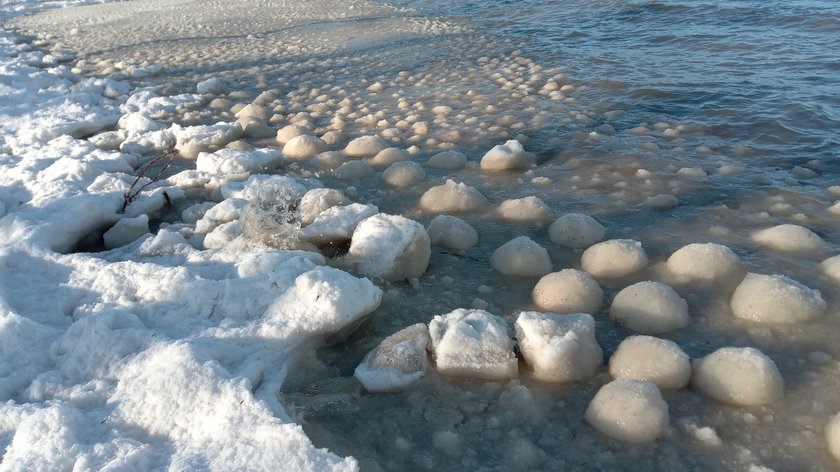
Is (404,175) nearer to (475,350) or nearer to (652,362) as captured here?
(475,350)

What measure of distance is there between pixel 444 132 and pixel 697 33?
3691 millimetres

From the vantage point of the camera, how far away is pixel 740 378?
5.82ft

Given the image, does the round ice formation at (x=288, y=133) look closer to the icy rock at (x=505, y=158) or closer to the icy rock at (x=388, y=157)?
the icy rock at (x=388, y=157)

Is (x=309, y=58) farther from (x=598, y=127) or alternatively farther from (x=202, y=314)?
(x=202, y=314)

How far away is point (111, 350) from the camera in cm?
186

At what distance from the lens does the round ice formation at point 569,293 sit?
7.25 feet

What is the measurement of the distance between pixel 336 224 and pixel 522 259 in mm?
813

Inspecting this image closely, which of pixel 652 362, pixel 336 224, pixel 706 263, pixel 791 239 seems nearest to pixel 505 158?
pixel 336 224

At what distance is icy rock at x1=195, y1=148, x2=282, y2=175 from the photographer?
3.50 m

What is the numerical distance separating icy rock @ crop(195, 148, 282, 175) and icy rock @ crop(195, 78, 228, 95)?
1.90 m

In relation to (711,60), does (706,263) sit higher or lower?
lower

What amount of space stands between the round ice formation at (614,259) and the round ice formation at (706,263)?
5.3 inches

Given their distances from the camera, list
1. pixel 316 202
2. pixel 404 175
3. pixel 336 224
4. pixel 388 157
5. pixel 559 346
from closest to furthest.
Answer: pixel 559 346 → pixel 336 224 → pixel 316 202 → pixel 404 175 → pixel 388 157

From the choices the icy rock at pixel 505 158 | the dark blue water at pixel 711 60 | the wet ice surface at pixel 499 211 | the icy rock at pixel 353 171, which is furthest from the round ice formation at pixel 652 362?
the dark blue water at pixel 711 60
